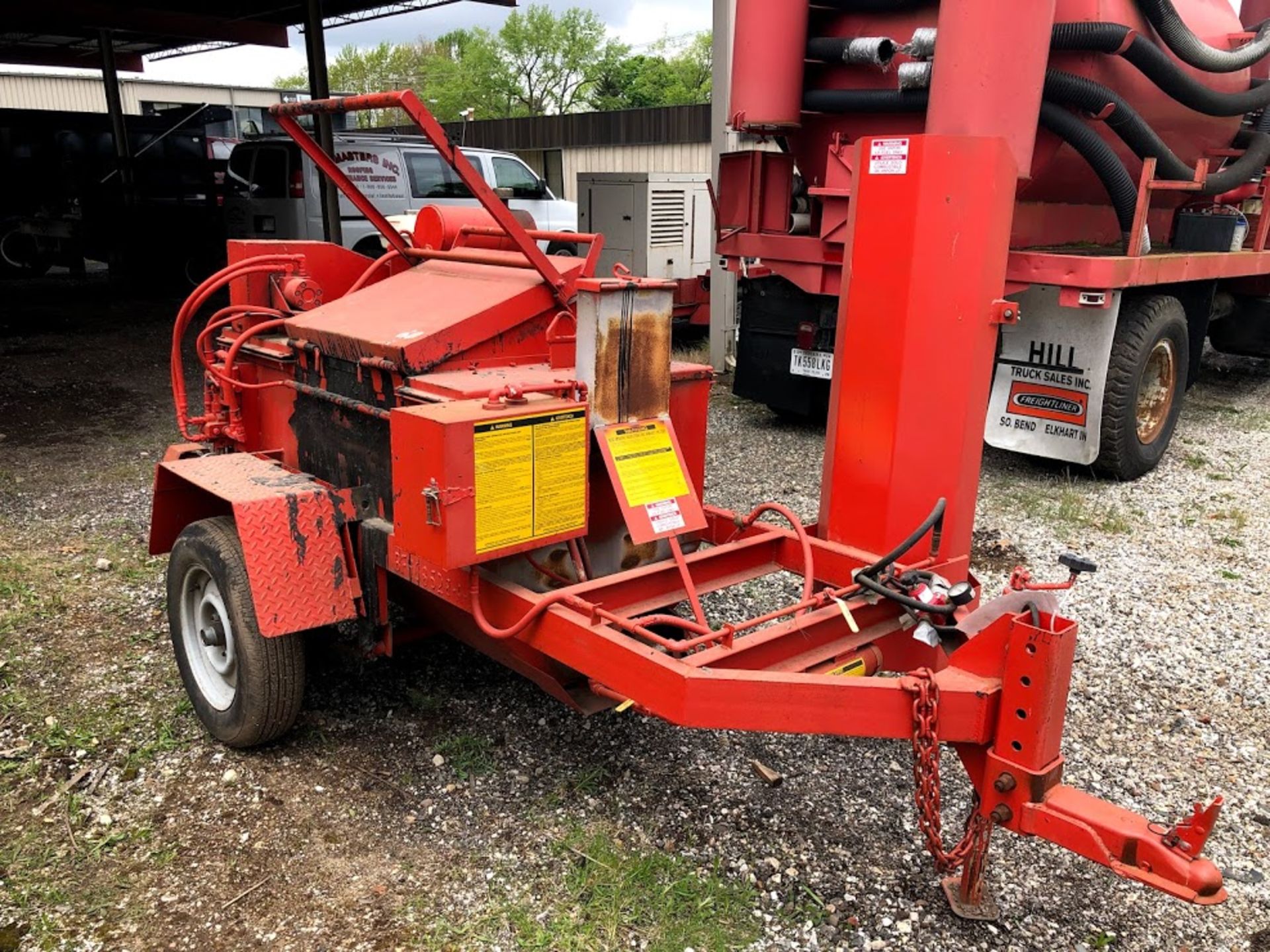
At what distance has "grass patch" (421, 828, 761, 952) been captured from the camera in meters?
2.44

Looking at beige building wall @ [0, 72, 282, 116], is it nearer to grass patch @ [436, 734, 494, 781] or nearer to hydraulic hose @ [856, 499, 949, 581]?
grass patch @ [436, 734, 494, 781]

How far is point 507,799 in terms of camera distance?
302 cm

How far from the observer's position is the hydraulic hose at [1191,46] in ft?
17.7

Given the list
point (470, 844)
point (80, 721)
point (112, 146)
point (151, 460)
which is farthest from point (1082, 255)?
point (112, 146)

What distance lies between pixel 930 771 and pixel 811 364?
4699mm

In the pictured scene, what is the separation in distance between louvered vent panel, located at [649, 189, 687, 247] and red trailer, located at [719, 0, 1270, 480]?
407cm

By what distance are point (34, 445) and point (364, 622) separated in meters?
4.93

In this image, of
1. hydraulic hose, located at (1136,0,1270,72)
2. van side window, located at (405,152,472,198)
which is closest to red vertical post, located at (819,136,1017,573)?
hydraulic hose, located at (1136,0,1270,72)

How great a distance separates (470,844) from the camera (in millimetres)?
2805

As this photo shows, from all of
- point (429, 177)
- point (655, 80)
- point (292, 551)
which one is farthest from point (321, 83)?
point (655, 80)

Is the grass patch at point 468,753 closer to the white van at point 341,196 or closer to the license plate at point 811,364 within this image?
the license plate at point 811,364

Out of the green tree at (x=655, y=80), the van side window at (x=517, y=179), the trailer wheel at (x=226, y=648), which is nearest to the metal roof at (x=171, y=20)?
the van side window at (x=517, y=179)

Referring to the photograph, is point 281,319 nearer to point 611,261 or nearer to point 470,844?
point 470,844

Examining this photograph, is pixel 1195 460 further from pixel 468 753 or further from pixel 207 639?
pixel 207 639
